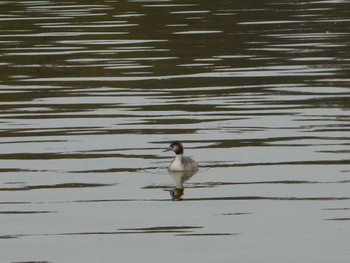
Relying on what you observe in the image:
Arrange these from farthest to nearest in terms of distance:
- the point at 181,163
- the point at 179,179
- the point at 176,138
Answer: the point at 176,138 → the point at 181,163 → the point at 179,179

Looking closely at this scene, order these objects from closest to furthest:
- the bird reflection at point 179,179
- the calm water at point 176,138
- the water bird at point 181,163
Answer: the calm water at point 176,138 < the bird reflection at point 179,179 < the water bird at point 181,163

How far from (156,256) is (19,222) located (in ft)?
5.94

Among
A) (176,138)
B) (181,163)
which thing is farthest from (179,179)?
(176,138)

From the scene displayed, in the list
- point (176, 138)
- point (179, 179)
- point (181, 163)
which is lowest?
point (179, 179)

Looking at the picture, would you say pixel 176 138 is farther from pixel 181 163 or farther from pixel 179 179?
pixel 179 179

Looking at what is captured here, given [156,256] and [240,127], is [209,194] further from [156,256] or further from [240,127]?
[240,127]

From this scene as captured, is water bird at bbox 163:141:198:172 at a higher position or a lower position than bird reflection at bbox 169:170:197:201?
higher

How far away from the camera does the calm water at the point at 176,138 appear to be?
482 inches

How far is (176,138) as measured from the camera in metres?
17.5

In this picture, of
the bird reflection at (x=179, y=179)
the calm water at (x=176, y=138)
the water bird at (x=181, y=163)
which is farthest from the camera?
the water bird at (x=181, y=163)

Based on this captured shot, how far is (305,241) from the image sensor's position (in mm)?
11984

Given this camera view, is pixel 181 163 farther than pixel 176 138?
No

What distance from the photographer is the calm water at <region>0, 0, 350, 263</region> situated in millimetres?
12242

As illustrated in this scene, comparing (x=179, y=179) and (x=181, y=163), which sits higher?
(x=181, y=163)
